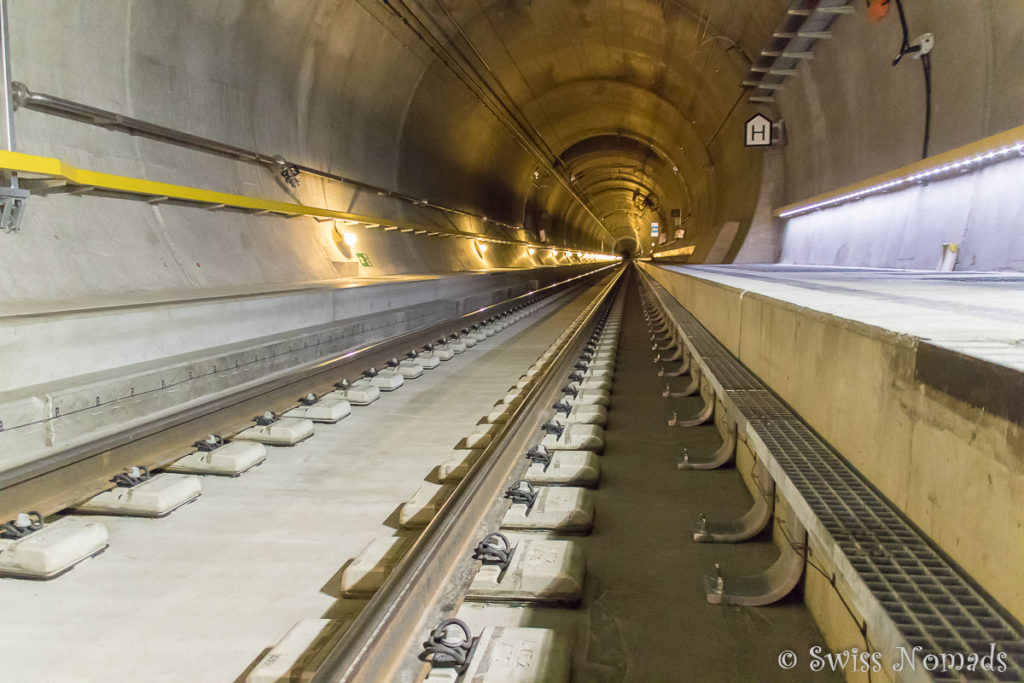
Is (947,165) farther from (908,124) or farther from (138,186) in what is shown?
(138,186)

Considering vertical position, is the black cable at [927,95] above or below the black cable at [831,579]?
above

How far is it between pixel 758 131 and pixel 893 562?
15602 mm

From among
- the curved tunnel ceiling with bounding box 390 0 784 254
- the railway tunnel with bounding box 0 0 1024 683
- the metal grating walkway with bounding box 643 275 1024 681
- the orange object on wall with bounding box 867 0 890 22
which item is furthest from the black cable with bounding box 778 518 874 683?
the curved tunnel ceiling with bounding box 390 0 784 254

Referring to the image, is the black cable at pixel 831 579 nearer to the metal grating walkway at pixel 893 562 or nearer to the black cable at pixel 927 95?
the metal grating walkway at pixel 893 562

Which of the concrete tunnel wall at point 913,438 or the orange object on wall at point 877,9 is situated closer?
the concrete tunnel wall at point 913,438

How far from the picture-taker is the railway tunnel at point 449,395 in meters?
2.12

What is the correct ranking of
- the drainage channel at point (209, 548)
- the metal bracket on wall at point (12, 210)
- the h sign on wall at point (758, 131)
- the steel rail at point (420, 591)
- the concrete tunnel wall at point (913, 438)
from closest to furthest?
the concrete tunnel wall at point (913, 438), the steel rail at point (420, 591), the drainage channel at point (209, 548), the metal bracket on wall at point (12, 210), the h sign on wall at point (758, 131)

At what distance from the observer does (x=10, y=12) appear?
6.18 meters

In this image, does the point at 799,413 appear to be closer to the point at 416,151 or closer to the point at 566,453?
the point at 566,453

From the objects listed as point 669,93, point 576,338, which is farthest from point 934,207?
point 669,93

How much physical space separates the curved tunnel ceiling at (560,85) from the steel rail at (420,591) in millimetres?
11213

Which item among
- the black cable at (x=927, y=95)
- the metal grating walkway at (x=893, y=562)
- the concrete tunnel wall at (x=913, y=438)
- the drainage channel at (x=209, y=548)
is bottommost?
the drainage channel at (x=209, y=548)

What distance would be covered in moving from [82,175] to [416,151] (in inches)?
462

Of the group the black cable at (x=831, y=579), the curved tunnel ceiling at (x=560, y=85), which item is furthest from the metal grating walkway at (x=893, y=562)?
the curved tunnel ceiling at (x=560, y=85)
